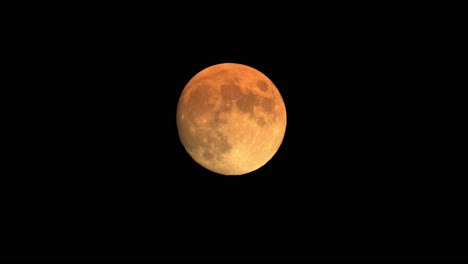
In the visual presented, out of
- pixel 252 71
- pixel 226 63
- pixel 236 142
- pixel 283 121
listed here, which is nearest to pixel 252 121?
pixel 236 142

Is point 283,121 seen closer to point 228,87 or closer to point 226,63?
point 228,87

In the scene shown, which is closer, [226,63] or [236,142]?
[236,142]

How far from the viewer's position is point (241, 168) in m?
3.93

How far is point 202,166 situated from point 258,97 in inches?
57.1

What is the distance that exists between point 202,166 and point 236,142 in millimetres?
907


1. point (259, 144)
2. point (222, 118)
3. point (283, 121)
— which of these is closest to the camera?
point (222, 118)

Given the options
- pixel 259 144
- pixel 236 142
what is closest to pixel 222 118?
pixel 236 142

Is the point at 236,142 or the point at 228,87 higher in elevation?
the point at 228,87

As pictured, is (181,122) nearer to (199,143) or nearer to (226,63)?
(199,143)

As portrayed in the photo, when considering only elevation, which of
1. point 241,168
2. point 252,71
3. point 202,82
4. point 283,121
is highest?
point 252,71

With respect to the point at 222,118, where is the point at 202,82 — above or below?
above

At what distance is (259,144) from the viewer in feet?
12.1

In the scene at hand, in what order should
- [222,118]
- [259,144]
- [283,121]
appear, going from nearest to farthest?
[222,118] < [259,144] < [283,121]

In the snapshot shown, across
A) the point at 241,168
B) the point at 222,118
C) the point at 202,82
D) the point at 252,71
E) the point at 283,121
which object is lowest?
the point at 241,168
